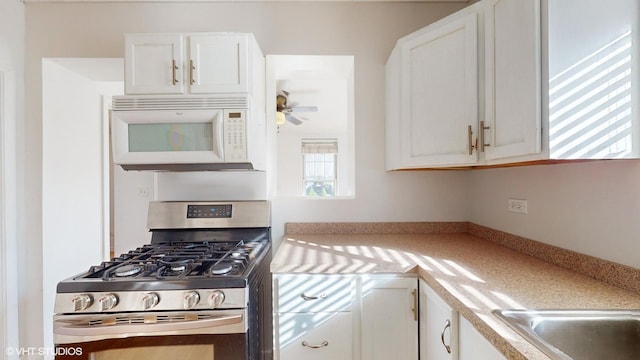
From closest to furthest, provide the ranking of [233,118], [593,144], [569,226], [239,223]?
[593,144] < [569,226] < [233,118] < [239,223]

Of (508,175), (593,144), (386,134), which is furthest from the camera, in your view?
(386,134)

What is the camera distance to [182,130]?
5.33 feet

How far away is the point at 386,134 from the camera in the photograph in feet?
6.77

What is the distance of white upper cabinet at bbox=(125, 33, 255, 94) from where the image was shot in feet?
5.32

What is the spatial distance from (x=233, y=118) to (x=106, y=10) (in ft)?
4.25

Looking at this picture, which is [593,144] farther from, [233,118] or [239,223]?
[239,223]

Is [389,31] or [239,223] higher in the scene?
[389,31]

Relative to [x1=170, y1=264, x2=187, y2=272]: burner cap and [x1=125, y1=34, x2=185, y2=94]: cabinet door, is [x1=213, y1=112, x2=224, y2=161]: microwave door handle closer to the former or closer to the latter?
[x1=125, y1=34, x2=185, y2=94]: cabinet door

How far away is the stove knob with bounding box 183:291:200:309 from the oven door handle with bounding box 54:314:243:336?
0.19 ft

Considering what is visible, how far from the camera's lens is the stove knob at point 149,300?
1.17m

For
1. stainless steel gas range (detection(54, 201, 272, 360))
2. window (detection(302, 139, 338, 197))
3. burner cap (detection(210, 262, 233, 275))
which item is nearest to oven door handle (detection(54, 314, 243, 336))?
stainless steel gas range (detection(54, 201, 272, 360))

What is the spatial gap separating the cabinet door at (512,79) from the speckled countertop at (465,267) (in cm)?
47

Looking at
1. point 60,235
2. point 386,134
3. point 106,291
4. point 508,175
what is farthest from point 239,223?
point 508,175

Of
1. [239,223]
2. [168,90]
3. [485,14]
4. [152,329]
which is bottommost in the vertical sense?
[152,329]
